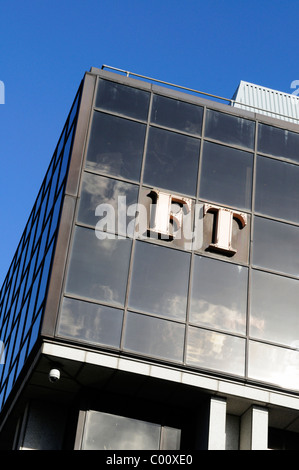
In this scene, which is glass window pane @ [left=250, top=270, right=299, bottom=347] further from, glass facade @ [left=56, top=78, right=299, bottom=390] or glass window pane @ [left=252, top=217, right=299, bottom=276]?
glass window pane @ [left=252, top=217, right=299, bottom=276]

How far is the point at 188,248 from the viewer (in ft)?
78.2

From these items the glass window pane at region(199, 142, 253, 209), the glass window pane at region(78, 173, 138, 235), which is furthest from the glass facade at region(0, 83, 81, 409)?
the glass window pane at region(199, 142, 253, 209)

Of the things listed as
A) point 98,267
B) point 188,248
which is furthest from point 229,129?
point 98,267

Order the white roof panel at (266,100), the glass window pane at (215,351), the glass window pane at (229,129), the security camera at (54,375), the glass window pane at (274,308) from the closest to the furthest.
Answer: the security camera at (54,375) → the glass window pane at (215,351) → the glass window pane at (274,308) → the glass window pane at (229,129) → the white roof panel at (266,100)

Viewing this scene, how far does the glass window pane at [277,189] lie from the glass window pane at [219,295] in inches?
96.6

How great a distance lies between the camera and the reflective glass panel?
896 inches

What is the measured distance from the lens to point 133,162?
973 inches

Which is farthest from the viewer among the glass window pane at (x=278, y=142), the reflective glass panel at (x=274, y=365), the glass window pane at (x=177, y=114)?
the glass window pane at (x=278, y=142)

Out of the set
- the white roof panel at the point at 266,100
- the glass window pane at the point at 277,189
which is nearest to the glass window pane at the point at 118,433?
the glass window pane at the point at 277,189

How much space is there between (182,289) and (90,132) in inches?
227

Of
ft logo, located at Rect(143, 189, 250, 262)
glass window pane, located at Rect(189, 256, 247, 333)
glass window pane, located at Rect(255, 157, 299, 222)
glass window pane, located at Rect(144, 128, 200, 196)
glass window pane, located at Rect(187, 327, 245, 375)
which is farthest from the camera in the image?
glass window pane, located at Rect(255, 157, 299, 222)

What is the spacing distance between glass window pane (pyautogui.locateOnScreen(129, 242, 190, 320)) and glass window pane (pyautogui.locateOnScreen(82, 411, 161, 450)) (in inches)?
124

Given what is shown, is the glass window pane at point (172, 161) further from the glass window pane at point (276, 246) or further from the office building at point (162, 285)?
the glass window pane at point (276, 246)

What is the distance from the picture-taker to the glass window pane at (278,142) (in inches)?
1037
